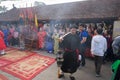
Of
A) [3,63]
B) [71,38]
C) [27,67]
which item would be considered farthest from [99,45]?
[3,63]

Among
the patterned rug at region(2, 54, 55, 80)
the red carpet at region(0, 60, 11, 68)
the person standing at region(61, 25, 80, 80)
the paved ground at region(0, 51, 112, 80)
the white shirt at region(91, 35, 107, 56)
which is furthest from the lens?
the red carpet at region(0, 60, 11, 68)

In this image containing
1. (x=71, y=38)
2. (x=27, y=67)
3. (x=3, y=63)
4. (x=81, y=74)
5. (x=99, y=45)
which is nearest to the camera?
(x=71, y=38)

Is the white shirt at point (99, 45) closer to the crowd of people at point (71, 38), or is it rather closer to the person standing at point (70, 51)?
the crowd of people at point (71, 38)

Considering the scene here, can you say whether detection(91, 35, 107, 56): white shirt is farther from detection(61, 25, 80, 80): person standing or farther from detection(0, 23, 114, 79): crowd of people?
detection(61, 25, 80, 80): person standing

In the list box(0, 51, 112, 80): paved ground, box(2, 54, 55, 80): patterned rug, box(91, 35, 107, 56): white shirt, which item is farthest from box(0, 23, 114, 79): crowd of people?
box(2, 54, 55, 80): patterned rug

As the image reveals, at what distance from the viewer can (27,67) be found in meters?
6.71

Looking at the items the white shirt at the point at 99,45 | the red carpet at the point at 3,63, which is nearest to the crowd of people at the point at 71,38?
the white shirt at the point at 99,45

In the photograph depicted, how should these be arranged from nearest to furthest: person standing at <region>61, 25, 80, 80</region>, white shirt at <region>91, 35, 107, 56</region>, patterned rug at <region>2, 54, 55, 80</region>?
person standing at <region>61, 25, 80, 80</region>
white shirt at <region>91, 35, 107, 56</region>
patterned rug at <region>2, 54, 55, 80</region>

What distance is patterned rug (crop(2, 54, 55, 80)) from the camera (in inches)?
231

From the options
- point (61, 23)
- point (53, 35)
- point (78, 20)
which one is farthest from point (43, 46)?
point (78, 20)

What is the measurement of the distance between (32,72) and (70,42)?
222cm

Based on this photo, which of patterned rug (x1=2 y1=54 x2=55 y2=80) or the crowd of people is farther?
patterned rug (x1=2 y1=54 x2=55 y2=80)

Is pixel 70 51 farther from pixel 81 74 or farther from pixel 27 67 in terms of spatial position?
pixel 27 67

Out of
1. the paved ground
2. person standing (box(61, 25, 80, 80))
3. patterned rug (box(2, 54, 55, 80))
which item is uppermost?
person standing (box(61, 25, 80, 80))
